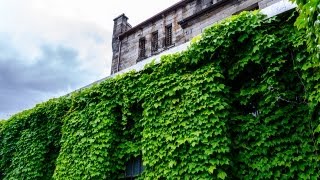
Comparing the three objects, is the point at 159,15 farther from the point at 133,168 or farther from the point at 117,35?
the point at 133,168

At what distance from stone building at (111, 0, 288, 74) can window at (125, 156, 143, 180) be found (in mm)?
8888

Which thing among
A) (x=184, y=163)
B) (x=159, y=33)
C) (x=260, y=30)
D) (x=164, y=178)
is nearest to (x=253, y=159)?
(x=184, y=163)

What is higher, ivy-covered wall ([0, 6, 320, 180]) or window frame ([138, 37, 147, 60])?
window frame ([138, 37, 147, 60])

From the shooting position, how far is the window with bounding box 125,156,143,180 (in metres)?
6.98

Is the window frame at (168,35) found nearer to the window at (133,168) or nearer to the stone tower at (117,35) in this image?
the stone tower at (117,35)

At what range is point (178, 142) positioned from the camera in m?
5.56

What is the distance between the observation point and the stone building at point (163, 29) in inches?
562

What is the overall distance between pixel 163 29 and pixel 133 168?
47.1ft

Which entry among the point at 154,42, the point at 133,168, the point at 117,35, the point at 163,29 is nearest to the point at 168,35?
the point at 163,29

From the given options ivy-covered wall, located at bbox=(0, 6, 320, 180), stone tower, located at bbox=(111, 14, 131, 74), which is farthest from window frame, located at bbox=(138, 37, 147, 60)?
ivy-covered wall, located at bbox=(0, 6, 320, 180)

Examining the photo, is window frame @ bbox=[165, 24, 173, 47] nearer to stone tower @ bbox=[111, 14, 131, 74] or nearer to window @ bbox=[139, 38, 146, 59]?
window @ bbox=[139, 38, 146, 59]

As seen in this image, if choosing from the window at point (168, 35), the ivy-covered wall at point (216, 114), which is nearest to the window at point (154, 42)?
the window at point (168, 35)

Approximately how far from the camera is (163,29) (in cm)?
2003

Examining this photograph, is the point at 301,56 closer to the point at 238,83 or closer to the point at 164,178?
the point at 238,83
